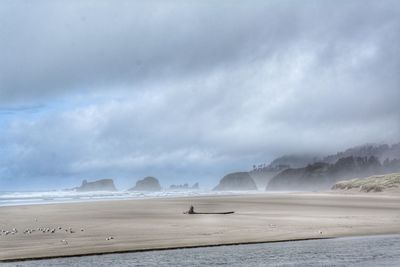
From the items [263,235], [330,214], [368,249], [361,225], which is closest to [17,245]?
[263,235]

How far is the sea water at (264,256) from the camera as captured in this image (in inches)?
882

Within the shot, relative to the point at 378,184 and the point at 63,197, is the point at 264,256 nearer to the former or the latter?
the point at 378,184

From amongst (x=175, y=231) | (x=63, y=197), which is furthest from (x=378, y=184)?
(x=175, y=231)

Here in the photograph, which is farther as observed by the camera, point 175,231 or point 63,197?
point 63,197

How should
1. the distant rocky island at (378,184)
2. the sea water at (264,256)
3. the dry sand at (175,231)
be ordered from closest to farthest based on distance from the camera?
the sea water at (264,256) → the dry sand at (175,231) → the distant rocky island at (378,184)

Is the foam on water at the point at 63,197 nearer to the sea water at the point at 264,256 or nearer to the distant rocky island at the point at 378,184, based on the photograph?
the distant rocky island at the point at 378,184

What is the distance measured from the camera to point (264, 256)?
79.6 feet

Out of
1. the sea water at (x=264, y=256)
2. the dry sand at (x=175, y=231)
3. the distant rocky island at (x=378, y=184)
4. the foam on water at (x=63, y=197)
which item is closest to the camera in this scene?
the sea water at (x=264, y=256)

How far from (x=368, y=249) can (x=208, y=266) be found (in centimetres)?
912

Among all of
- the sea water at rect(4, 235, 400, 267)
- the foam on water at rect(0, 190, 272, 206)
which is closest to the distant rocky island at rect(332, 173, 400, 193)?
the foam on water at rect(0, 190, 272, 206)

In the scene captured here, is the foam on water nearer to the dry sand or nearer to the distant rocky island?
the distant rocky island

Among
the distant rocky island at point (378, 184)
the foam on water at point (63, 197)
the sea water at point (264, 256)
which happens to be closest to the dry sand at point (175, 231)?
the sea water at point (264, 256)

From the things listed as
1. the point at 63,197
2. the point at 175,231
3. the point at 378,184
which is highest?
the point at 63,197

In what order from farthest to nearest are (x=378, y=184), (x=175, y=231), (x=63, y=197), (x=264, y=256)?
(x=63, y=197)
(x=378, y=184)
(x=175, y=231)
(x=264, y=256)
